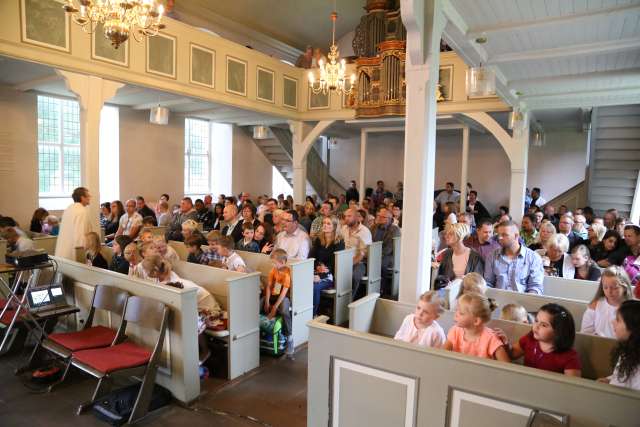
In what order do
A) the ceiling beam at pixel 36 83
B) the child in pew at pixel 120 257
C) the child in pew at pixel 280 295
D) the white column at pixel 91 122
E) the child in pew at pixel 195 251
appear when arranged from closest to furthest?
the child in pew at pixel 280 295, the child in pew at pixel 120 257, the child in pew at pixel 195 251, the white column at pixel 91 122, the ceiling beam at pixel 36 83

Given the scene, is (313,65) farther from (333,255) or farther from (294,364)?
(294,364)

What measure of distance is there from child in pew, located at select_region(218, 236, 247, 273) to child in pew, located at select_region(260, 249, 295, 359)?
1.05 ft

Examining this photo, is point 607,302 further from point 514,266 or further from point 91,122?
point 91,122

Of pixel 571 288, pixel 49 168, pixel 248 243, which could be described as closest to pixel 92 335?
pixel 248 243

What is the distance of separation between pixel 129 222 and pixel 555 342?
21.9ft

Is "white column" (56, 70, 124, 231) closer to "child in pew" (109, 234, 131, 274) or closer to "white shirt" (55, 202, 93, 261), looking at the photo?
"white shirt" (55, 202, 93, 261)

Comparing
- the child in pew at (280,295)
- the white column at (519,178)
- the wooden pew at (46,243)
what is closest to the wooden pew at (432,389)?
the child in pew at (280,295)

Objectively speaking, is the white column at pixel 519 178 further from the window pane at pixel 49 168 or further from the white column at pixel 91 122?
the window pane at pixel 49 168

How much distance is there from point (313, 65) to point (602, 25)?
29.2 feet

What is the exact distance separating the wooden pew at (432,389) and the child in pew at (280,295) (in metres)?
1.74

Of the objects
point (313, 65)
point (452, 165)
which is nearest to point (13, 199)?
point (313, 65)

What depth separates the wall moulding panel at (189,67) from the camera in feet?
17.0

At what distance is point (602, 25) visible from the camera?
3.72 m

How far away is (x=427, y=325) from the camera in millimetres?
2689
